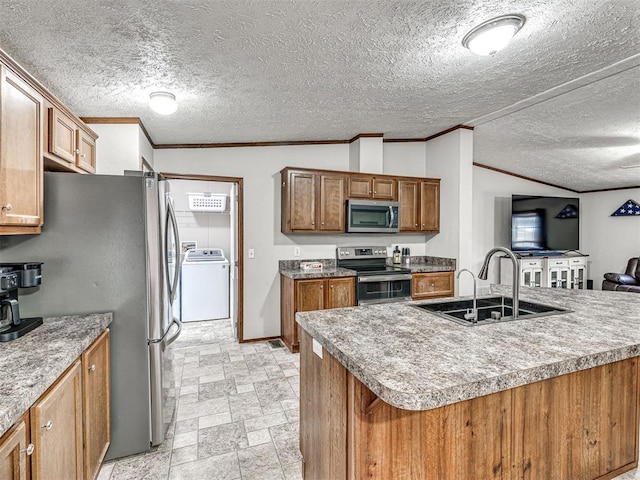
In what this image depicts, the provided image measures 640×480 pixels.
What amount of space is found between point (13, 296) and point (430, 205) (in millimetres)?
4314

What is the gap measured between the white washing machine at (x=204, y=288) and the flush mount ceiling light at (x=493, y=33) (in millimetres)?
4274

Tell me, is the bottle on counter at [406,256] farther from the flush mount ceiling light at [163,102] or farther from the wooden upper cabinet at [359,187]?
the flush mount ceiling light at [163,102]

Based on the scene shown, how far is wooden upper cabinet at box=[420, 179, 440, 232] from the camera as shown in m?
4.60

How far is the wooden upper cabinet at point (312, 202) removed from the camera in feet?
13.1

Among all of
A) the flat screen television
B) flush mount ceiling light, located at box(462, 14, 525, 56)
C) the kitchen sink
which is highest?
flush mount ceiling light, located at box(462, 14, 525, 56)

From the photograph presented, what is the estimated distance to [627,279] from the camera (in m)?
5.88

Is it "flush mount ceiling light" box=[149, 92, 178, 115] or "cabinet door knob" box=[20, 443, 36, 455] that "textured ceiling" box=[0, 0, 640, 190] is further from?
"cabinet door knob" box=[20, 443, 36, 455]

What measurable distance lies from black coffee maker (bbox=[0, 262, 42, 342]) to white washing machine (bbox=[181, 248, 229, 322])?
334cm

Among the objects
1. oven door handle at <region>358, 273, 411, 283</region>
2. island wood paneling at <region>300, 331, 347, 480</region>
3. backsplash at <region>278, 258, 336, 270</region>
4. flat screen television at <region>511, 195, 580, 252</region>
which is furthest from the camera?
flat screen television at <region>511, 195, 580, 252</region>

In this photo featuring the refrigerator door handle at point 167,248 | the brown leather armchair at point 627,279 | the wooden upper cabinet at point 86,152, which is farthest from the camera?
the brown leather armchair at point 627,279

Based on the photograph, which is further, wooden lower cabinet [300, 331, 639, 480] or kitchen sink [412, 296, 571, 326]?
kitchen sink [412, 296, 571, 326]

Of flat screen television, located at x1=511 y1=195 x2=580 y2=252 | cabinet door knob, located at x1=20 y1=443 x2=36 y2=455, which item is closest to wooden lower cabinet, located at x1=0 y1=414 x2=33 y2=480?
cabinet door knob, located at x1=20 y1=443 x2=36 y2=455

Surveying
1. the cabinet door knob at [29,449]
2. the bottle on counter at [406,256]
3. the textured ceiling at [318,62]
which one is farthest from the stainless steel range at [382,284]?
the cabinet door knob at [29,449]

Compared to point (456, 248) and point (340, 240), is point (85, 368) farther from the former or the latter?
point (456, 248)
